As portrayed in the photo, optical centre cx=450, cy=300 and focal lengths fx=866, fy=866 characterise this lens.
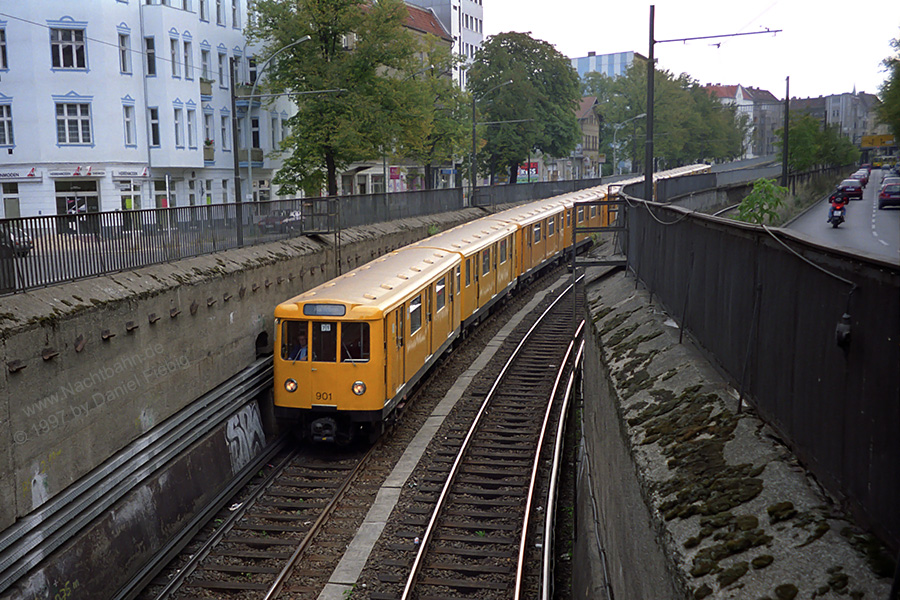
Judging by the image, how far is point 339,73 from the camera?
113ft

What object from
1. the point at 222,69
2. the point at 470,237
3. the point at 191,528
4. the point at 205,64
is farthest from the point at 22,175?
the point at 191,528

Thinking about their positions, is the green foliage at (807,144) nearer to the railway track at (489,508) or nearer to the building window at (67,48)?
the railway track at (489,508)

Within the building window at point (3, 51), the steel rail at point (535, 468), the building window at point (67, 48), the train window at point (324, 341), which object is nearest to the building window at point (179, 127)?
the building window at point (67, 48)

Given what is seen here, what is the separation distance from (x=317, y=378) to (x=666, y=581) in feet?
35.6

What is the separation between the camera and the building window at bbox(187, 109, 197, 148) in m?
41.1

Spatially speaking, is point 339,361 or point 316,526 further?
point 339,361

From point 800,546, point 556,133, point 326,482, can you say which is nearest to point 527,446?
point 326,482

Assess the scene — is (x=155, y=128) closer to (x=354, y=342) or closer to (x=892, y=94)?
(x=354, y=342)

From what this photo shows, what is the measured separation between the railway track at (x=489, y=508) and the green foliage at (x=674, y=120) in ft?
222

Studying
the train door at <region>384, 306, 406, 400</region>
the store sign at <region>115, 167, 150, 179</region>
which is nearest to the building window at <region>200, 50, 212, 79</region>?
the store sign at <region>115, 167, 150, 179</region>

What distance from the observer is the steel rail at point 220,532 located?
1044cm

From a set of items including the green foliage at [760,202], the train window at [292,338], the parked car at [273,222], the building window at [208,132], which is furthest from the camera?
the building window at [208,132]

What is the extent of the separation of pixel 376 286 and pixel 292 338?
1.88 m

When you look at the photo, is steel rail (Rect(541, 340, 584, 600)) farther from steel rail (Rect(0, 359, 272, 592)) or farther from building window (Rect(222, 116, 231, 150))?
building window (Rect(222, 116, 231, 150))
